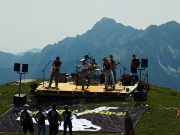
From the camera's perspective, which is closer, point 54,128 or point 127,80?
point 54,128

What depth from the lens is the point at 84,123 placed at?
2175 cm

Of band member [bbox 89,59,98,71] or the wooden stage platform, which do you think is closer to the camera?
the wooden stage platform

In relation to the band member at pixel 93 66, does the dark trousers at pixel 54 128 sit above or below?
below

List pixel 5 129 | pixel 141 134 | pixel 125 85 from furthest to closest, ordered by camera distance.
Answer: pixel 125 85, pixel 5 129, pixel 141 134

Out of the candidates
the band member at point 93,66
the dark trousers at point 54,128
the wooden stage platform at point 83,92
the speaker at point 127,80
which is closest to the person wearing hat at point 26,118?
the dark trousers at point 54,128

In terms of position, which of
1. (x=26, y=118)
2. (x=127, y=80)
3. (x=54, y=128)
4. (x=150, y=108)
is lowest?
(x=54, y=128)

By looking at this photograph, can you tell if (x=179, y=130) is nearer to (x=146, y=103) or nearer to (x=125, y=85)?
(x=146, y=103)

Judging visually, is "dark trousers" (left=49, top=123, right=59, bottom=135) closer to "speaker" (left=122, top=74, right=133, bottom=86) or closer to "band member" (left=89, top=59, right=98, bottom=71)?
"speaker" (left=122, top=74, right=133, bottom=86)

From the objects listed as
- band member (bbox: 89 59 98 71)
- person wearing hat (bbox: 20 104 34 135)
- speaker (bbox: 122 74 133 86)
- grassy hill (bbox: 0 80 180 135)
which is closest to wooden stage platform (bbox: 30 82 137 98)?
grassy hill (bbox: 0 80 180 135)

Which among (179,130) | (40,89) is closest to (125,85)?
(40,89)

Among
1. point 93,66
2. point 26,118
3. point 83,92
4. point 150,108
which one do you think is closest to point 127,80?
point 93,66

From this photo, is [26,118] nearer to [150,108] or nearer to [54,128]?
[54,128]

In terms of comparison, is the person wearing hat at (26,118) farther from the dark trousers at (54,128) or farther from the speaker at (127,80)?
the speaker at (127,80)

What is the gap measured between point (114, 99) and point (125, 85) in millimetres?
5627
